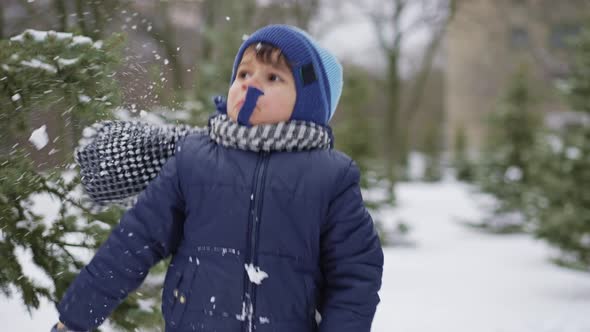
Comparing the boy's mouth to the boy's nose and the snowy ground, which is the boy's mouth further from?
the snowy ground

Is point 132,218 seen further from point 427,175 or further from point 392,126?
point 427,175

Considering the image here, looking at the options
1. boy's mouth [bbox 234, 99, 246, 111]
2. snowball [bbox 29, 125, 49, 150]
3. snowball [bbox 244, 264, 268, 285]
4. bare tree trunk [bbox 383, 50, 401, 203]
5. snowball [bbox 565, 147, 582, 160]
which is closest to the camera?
snowball [bbox 244, 264, 268, 285]

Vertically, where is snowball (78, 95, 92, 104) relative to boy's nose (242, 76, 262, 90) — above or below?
below

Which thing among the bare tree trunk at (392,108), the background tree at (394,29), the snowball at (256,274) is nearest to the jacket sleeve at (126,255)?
the snowball at (256,274)

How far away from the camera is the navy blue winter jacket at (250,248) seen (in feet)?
5.92

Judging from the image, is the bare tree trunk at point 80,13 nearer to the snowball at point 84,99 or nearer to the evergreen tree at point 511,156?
the snowball at point 84,99

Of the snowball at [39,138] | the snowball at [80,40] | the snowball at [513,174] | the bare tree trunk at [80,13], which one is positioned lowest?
the snowball at [513,174]

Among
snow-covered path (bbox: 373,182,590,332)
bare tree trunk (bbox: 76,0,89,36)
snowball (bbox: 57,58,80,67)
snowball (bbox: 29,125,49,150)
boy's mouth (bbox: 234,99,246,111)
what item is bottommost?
snow-covered path (bbox: 373,182,590,332)

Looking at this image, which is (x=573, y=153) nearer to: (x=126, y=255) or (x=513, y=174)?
(x=513, y=174)

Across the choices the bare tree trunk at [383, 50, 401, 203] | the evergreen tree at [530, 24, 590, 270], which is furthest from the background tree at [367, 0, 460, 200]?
the evergreen tree at [530, 24, 590, 270]

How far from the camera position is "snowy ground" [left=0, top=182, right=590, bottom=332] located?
512 cm

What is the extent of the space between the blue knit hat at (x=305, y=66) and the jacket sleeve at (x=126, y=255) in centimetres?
48

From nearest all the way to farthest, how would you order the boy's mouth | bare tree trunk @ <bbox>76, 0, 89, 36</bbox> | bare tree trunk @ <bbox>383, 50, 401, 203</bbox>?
the boy's mouth
bare tree trunk @ <bbox>76, 0, 89, 36</bbox>
bare tree trunk @ <bbox>383, 50, 401, 203</bbox>

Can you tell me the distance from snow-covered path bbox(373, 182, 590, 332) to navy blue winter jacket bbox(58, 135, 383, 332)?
2.95 m
